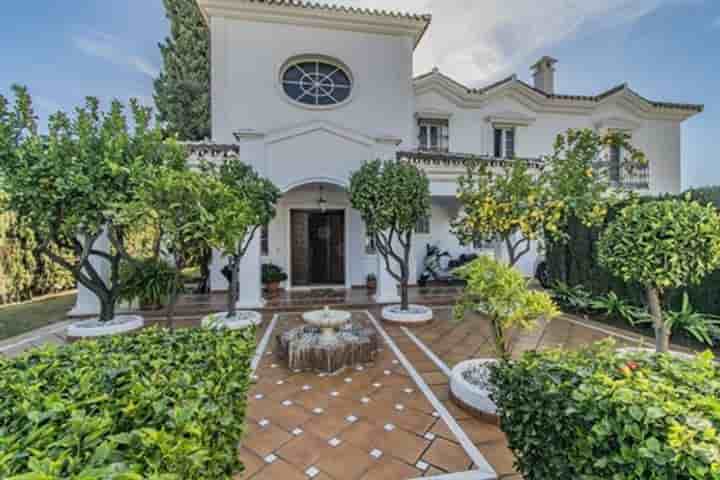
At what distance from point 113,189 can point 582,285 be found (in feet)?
35.1

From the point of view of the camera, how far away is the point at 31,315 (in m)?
8.00

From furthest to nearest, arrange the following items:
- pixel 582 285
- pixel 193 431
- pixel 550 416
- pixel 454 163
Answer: pixel 454 163
pixel 582 285
pixel 550 416
pixel 193 431

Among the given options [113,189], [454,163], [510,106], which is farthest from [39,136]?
[510,106]

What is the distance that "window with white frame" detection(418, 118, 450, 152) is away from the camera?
511 inches

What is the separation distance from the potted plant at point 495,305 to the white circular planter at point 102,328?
6314 mm

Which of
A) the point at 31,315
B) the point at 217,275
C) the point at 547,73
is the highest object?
the point at 547,73

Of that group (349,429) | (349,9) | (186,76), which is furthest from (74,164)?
(186,76)

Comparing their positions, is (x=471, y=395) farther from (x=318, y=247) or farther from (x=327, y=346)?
(x=318, y=247)

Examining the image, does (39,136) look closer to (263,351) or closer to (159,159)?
(159,159)

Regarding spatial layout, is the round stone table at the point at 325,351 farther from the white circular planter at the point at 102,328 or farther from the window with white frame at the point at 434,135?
the window with white frame at the point at 434,135

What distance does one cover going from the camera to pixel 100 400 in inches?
56.6

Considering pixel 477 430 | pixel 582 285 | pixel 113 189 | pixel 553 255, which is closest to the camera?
pixel 477 430

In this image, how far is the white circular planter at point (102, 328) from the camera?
6043 mm

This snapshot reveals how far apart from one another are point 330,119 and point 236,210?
661 cm
